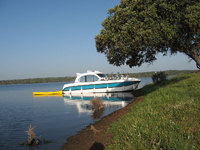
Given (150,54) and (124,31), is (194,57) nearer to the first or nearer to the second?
(150,54)

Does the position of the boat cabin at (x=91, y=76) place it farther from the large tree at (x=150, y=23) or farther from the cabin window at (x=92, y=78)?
the large tree at (x=150, y=23)

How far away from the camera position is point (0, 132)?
12.5m

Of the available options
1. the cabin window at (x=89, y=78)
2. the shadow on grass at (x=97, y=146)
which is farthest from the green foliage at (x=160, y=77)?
the shadow on grass at (x=97, y=146)

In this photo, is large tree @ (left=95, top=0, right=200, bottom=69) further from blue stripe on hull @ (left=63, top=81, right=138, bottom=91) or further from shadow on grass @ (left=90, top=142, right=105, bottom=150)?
blue stripe on hull @ (left=63, top=81, right=138, bottom=91)

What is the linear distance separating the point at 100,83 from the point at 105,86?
3.33ft

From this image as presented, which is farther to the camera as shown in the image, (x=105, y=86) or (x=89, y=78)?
(x=89, y=78)

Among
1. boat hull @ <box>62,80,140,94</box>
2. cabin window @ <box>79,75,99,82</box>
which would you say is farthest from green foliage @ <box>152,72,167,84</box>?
cabin window @ <box>79,75,99,82</box>

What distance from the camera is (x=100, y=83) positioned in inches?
1291

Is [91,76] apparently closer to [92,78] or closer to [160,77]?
[92,78]

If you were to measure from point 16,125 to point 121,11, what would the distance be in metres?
11.9

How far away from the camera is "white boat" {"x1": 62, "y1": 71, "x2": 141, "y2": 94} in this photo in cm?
3159

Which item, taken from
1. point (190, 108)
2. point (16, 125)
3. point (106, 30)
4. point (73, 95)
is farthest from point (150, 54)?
point (73, 95)

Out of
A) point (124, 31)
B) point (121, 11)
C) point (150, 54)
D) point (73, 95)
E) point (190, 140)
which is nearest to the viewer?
point (190, 140)

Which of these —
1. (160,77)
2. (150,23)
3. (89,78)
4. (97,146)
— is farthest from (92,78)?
(97,146)
